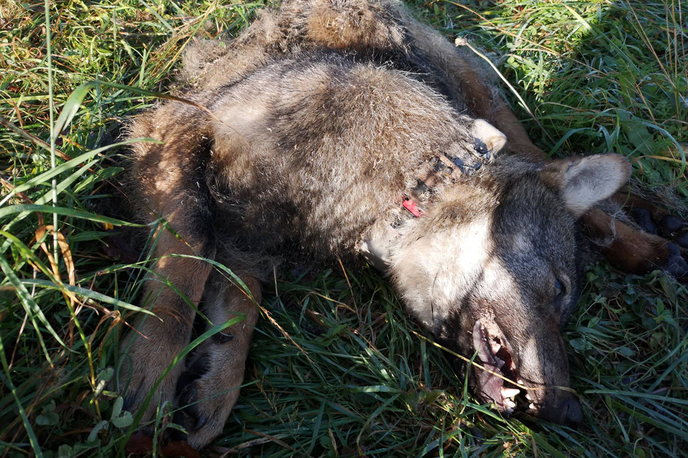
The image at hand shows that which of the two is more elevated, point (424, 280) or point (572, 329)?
point (424, 280)

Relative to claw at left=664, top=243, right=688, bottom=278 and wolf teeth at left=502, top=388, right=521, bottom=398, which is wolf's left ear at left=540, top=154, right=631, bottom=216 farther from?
wolf teeth at left=502, top=388, right=521, bottom=398

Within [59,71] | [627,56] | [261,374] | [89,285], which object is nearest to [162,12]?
[59,71]

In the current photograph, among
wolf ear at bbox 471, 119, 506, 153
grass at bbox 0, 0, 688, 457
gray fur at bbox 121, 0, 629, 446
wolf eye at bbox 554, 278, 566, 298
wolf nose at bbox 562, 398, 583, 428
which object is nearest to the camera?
grass at bbox 0, 0, 688, 457

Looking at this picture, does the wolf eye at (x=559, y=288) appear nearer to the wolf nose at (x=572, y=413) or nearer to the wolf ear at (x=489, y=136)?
the wolf nose at (x=572, y=413)

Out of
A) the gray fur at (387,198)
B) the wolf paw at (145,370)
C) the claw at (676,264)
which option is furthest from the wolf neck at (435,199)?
the claw at (676,264)

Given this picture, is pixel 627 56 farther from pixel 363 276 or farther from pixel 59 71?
pixel 59 71

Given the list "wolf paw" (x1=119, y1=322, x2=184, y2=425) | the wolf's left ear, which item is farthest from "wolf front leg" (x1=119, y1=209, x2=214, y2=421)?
the wolf's left ear

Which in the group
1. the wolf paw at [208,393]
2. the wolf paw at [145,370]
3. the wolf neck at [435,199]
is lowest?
the wolf paw at [208,393]

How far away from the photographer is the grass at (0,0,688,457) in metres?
2.26

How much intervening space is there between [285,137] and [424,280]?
4.07ft

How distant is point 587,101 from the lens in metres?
4.19

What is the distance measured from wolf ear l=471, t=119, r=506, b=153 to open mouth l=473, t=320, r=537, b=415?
3.87ft

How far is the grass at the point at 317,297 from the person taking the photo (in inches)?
89.0

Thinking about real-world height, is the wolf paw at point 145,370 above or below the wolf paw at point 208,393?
above
